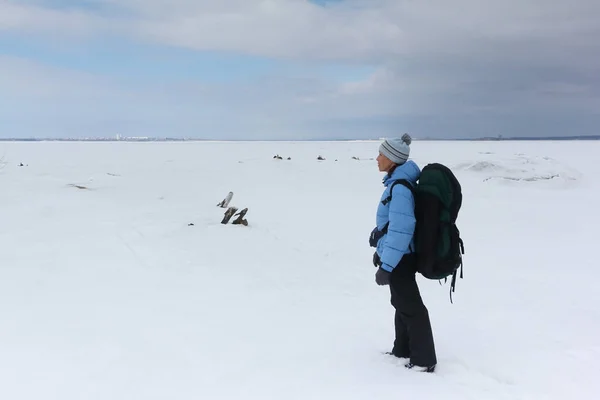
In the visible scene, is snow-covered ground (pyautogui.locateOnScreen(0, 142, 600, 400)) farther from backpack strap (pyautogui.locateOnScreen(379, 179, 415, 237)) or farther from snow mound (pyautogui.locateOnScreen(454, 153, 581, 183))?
snow mound (pyautogui.locateOnScreen(454, 153, 581, 183))

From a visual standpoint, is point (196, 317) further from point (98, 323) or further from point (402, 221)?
point (402, 221)

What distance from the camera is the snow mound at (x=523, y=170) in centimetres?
1883

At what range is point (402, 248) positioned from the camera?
145 inches

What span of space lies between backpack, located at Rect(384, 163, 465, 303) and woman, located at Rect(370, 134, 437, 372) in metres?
0.09

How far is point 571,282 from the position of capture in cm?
704

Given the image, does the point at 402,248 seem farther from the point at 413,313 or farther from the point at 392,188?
the point at 413,313

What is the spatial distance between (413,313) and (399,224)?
2.70 feet

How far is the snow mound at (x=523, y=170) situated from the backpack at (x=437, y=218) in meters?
17.0

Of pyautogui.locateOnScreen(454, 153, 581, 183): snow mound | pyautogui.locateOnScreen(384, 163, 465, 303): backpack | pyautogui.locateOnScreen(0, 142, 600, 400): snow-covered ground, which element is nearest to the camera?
pyautogui.locateOnScreen(384, 163, 465, 303): backpack

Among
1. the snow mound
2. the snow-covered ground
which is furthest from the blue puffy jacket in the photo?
the snow mound

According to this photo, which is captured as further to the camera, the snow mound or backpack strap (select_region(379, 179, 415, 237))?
the snow mound

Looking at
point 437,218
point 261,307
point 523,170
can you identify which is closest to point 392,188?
point 437,218

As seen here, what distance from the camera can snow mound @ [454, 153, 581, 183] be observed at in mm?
18828

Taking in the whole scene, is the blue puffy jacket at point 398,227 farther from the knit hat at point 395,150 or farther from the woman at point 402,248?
the knit hat at point 395,150
